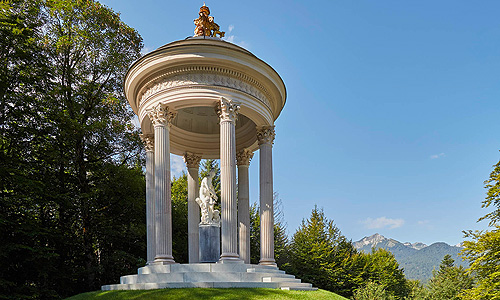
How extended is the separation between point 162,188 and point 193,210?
24.6 ft

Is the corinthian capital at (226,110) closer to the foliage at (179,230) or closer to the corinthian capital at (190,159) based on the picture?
the corinthian capital at (190,159)

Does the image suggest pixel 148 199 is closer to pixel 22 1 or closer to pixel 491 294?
pixel 22 1

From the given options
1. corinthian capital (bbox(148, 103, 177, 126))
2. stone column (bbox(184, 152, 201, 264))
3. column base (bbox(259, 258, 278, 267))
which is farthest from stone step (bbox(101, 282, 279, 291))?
stone column (bbox(184, 152, 201, 264))

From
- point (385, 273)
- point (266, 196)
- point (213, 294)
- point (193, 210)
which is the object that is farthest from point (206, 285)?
point (385, 273)

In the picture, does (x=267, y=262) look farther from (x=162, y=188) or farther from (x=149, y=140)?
(x=149, y=140)

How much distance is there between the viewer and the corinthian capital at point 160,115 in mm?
20828

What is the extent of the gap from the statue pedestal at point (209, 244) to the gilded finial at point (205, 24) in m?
12.2

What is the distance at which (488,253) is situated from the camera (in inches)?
1195

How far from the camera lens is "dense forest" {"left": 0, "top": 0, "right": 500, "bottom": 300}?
A: 2689 centimetres

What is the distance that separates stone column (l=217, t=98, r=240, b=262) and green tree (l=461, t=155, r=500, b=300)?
2008cm

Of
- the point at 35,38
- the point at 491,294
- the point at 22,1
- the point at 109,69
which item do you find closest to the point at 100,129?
the point at 109,69

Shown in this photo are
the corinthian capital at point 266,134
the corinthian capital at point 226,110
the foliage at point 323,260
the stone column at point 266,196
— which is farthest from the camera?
the foliage at point 323,260

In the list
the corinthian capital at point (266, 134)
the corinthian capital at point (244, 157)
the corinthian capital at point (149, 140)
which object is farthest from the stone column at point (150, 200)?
the corinthian capital at point (266, 134)

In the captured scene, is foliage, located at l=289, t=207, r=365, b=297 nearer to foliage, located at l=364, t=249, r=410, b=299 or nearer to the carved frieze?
foliage, located at l=364, t=249, r=410, b=299
